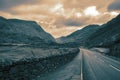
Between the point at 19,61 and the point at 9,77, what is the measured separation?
4.43 ft

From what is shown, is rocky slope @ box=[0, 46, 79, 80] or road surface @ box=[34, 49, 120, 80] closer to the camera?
rocky slope @ box=[0, 46, 79, 80]

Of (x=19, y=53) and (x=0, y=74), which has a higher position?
(x=19, y=53)

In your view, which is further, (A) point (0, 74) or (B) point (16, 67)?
(B) point (16, 67)

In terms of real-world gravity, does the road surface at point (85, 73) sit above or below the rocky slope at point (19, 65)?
below

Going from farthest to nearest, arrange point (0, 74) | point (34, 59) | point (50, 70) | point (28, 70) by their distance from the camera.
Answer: point (50, 70) < point (34, 59) < point (28, 70) < point (0, 74)

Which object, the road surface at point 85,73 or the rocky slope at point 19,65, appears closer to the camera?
the rocky slope at point 19,65

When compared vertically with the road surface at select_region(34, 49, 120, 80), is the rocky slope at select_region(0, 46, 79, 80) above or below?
above

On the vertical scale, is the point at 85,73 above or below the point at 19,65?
below

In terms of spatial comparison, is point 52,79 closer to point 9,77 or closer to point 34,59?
point 34,59

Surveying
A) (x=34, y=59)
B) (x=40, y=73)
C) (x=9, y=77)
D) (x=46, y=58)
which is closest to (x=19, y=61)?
(x=9, y=77)

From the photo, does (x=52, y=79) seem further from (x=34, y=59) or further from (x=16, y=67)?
(x=16, y=67)

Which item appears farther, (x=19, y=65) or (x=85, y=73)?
(x=85, y=73)

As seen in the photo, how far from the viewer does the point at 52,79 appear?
16.9 metres

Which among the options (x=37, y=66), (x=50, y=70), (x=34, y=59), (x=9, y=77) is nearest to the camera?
(x=9, y=77)
